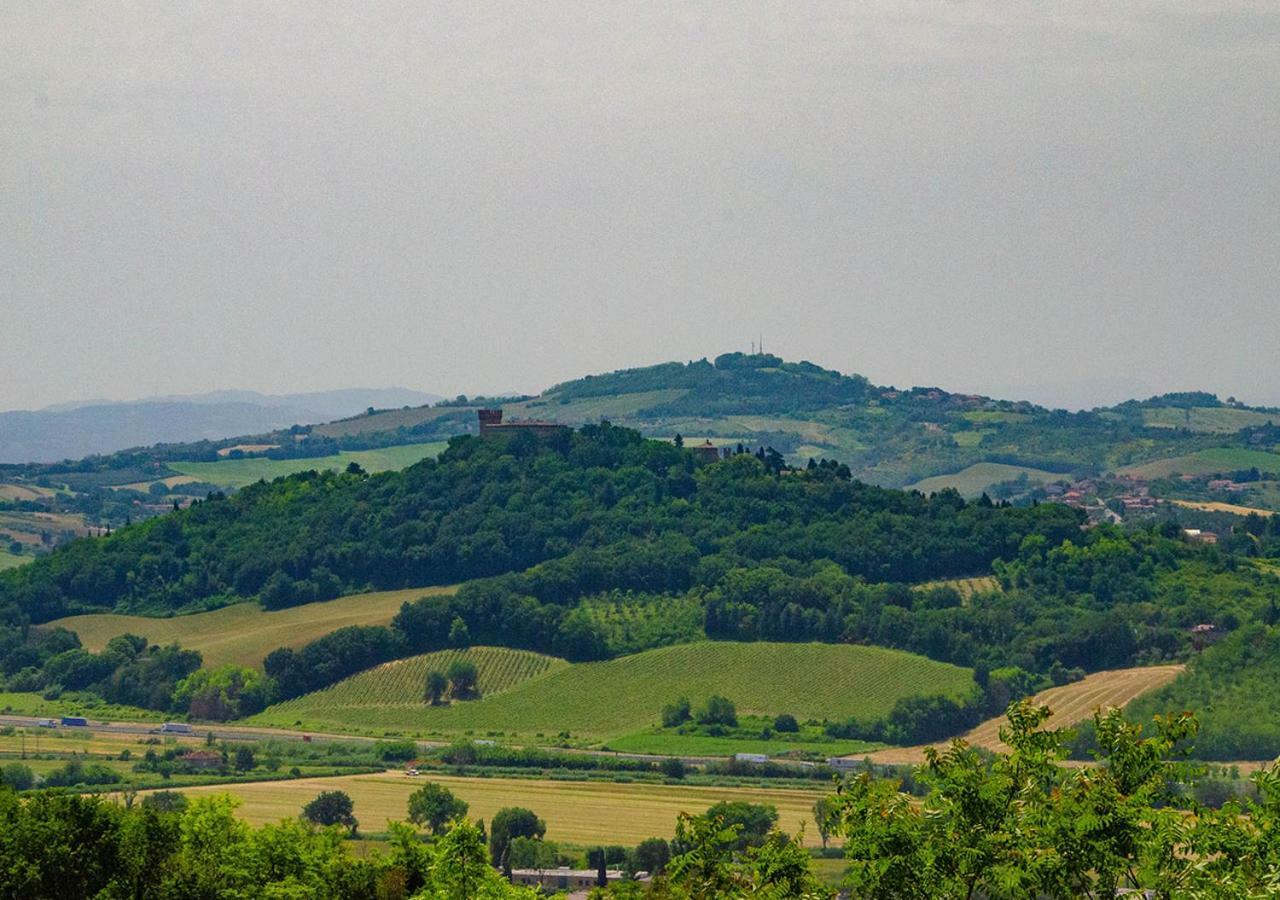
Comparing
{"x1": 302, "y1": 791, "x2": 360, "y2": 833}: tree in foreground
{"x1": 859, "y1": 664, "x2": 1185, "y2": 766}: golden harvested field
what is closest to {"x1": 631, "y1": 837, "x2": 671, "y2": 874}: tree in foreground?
{"x1": 302, "y1": 791, "x2": 360, "y2": 833}: tree in foreground

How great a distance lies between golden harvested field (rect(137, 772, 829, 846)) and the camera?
10475 centimetres

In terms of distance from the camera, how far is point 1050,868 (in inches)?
1389

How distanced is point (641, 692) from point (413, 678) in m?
17.4

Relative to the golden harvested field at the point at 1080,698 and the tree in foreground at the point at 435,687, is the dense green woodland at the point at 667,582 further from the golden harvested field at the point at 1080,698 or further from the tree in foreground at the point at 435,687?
the tree in foreground at the point at 435,687

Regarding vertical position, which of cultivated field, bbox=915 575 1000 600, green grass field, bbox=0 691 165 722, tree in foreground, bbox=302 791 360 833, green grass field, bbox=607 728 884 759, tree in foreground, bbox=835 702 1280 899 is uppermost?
tree in foreground, bbox=835 702 1280 899

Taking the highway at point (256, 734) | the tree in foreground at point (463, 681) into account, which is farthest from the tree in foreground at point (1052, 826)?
the tree in foreground at point (463, 681)

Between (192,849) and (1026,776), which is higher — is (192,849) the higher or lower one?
the lower one

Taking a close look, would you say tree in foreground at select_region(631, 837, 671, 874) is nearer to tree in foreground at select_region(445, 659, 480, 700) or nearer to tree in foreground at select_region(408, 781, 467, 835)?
tree in foreground at select_region(408, 781, 467, 835)

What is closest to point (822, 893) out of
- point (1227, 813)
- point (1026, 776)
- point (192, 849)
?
point (1026, 776)

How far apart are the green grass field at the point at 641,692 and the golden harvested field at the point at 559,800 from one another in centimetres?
1868

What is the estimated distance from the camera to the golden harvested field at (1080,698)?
129250mm

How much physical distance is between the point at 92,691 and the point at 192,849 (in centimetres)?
11398

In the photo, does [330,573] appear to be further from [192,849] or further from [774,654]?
[192,849]

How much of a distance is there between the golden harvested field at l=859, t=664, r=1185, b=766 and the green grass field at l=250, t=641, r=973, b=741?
6377 millimetres
